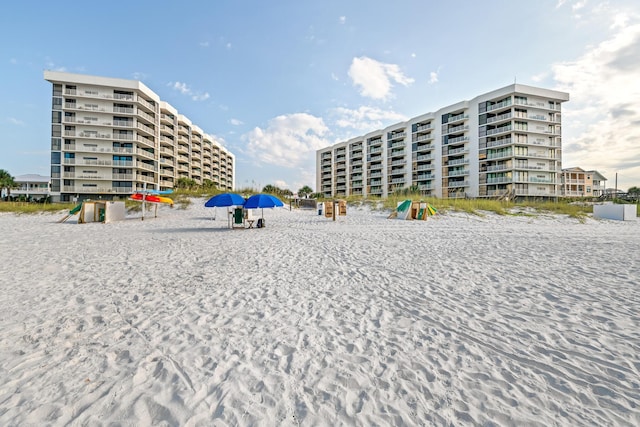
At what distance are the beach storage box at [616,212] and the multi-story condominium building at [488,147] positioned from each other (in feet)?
47.2

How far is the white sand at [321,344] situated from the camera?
220cm

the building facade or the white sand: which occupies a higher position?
the building facade

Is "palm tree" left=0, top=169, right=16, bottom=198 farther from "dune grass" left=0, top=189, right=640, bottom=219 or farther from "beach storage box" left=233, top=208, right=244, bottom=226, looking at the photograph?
"beach storage box" left=233, top=208, right=244, bottom=226

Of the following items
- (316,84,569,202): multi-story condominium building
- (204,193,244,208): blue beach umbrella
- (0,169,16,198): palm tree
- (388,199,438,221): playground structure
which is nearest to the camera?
(204,193,244,208): blue beach umbrella

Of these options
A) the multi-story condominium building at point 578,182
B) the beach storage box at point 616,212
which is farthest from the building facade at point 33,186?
the multi-story condominium building at point 578,182

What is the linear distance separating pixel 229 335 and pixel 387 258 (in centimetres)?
483

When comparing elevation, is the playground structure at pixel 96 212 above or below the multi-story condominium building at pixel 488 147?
below

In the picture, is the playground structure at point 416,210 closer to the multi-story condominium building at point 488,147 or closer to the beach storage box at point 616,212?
the beach storage box at point 616,212

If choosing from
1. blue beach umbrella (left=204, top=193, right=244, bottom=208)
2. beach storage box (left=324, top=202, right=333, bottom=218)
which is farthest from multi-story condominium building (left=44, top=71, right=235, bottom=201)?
blue beach umbrella (left=204, top=193, right=244, bottom=208)

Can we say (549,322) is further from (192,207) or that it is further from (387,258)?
(192,207)

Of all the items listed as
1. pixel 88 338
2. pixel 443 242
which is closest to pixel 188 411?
pixel 88 338

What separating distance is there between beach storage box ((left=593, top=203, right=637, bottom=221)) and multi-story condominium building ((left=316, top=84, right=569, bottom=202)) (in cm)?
1440

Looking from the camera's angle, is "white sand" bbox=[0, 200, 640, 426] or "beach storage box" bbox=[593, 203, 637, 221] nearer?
"white sand" bbox=[0, 200, 640, 426]

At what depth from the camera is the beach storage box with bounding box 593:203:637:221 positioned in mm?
19844
